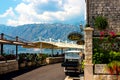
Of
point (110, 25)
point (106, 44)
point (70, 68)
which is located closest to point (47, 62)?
point (70, 68)

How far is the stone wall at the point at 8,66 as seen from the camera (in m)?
29.1

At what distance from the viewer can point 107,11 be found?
29.2 m

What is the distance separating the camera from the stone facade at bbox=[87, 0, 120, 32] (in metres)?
28.8

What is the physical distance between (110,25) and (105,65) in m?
8.98

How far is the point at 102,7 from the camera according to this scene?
29.3 m

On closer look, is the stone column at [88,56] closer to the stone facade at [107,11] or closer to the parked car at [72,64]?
the stone facade at [107,11]

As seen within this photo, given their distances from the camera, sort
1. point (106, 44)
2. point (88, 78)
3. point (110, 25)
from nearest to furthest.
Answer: point (88, 78), point (106, 44), point (110, 25)

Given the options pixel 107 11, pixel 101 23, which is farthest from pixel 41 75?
pixel 107 11

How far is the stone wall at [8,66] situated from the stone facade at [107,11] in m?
8.70

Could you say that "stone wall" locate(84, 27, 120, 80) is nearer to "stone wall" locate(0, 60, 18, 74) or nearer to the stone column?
the stone column

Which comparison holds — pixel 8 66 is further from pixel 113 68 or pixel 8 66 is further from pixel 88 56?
pixel 113 68

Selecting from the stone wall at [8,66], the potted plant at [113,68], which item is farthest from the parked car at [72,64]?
the potted plant at [113,68]

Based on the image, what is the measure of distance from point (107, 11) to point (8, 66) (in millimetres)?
10716

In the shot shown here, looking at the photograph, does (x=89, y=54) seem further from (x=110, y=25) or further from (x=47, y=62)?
(x=47, y=62)
